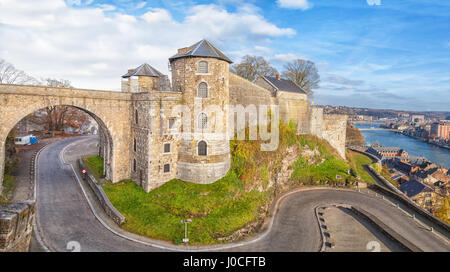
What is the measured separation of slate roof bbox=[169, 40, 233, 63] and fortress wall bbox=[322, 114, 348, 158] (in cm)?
2279

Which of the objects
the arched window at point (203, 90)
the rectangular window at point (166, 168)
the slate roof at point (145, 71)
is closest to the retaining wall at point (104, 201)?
the rectangular window at point (166, 168)

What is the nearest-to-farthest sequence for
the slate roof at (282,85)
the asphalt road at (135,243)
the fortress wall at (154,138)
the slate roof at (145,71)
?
the asphalt road at (135,243), the fortress wall at (154,138), the slate roof at (145,71), the slate roof at (282,85)

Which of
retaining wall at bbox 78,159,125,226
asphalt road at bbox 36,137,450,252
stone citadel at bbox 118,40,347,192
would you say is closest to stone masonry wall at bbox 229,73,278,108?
stone citadel at bbox 118,40,347,192

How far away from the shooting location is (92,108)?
1955 cm

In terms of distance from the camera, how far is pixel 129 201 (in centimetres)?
1844

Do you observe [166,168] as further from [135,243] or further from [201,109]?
[135,243]

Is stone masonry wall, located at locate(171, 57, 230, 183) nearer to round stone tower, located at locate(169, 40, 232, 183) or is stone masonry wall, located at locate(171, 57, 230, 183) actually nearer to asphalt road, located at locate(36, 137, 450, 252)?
round stone tower, located at locate(169, 40, 232, 183)

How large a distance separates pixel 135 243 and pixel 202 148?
9.19m

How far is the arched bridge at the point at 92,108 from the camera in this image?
Result: 16375 millimetres

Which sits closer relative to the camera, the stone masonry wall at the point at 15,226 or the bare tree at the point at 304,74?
the stone masonry wall at the point at 15,226

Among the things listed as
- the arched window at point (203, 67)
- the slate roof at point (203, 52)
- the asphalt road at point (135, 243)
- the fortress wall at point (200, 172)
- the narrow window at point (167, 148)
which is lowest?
the asphalt road at point (135, 243)

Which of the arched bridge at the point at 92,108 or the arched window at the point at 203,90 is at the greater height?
the arched window at the point at 203,90

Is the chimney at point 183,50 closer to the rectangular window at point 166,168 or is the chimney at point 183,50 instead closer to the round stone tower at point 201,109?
the round stone tower at point 201,109

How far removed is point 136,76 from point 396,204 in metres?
29.5
